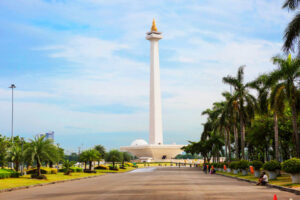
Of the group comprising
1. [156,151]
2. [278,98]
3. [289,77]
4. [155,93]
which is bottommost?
[156,151]

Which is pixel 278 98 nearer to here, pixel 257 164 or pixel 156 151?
pixel 257 164

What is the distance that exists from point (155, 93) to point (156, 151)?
23015 mm

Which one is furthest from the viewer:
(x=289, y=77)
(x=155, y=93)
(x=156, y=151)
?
(x=156, y=151)

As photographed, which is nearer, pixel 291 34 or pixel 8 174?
pixel 291 34

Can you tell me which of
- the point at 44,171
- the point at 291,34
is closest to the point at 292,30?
the point at 291,34

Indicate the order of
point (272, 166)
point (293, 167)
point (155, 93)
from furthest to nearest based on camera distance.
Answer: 1. point (155, 93)
2. point (272, 166)
3. point (293, 167)

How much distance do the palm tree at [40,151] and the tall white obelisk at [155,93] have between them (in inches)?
3813

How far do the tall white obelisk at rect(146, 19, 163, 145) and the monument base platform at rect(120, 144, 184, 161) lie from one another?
252 cm

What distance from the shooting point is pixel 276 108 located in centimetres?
3400

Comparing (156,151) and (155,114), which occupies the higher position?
(155,114)

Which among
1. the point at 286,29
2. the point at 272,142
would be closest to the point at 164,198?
the point at 286,29

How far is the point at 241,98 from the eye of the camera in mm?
47094

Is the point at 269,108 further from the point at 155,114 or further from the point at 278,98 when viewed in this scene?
the point at 155,114

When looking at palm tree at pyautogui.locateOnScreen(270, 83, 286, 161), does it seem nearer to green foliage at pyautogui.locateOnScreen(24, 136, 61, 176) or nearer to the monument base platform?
green foliage at pyautogui.locateOnScreen(24, 136, 61, 176)
